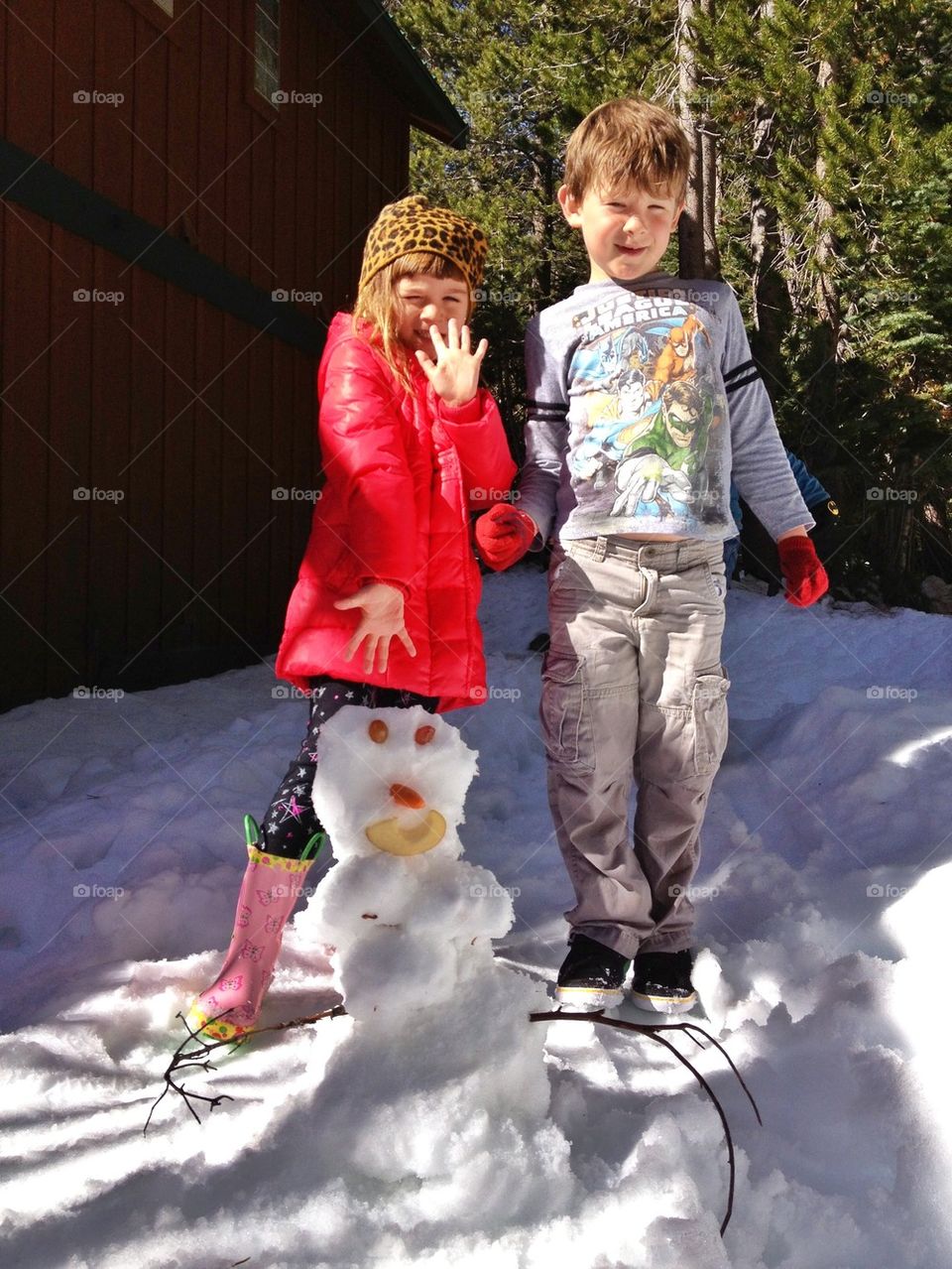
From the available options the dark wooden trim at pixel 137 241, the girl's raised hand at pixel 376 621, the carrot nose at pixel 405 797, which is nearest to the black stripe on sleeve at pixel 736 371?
the girl's raised hand at pixel 376 621

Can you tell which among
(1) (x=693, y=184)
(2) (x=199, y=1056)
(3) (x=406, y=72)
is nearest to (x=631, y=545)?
(2) (x=199, y=1056)

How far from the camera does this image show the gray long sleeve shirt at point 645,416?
2.08 m

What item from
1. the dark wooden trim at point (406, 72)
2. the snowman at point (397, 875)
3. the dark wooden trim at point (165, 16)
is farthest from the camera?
the dark wooden trim at point (406, 72)

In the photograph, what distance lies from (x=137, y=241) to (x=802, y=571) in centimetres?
434

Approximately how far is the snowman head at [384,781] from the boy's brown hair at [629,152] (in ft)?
3.83

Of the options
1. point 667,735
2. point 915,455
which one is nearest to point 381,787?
point 667,735

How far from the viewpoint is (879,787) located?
3143 millimetres

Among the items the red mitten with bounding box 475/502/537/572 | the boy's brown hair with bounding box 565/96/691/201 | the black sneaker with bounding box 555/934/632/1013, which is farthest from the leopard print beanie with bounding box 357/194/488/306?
the black sneaker with bounding box 555/934/632/1013

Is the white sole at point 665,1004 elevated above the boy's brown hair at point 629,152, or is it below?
below

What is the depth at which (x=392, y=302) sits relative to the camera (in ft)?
6.64

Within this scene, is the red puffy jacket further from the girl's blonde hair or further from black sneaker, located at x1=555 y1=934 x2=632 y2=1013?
black sneaker, located at x1=555 y1=934 x2=632 y2=1013

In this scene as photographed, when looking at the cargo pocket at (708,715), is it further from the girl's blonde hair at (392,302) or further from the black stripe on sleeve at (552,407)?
the girl's blonde hair at (392,302)

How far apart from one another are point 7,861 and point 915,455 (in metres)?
7.52

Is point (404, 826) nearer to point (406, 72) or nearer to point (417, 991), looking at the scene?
point (417, 991)
